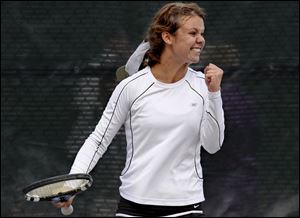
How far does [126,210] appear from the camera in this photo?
392 centimetres

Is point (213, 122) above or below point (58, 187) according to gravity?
above

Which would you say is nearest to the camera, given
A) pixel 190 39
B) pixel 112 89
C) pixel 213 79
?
pixel 213 79

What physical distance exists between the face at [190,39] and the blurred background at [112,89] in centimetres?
230

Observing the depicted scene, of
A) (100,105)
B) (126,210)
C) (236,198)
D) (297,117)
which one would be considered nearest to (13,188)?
(100,105)

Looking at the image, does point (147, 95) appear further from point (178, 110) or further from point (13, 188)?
point (13, 188)

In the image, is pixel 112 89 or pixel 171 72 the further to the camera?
pixel 112 89

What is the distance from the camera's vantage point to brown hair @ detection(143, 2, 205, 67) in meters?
3.92

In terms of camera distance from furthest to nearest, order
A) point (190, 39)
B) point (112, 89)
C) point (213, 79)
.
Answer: point (112, 89)
point (190, 39)
point (213, 79)

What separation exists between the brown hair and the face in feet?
0.08

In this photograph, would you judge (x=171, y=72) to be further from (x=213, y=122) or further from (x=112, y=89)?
(x=112, y=89)

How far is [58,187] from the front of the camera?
3.78 meters

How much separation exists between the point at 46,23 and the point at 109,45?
44 cm

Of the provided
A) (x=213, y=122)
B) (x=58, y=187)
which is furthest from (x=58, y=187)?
(x=213, y=122)

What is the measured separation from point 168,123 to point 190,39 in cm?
37
